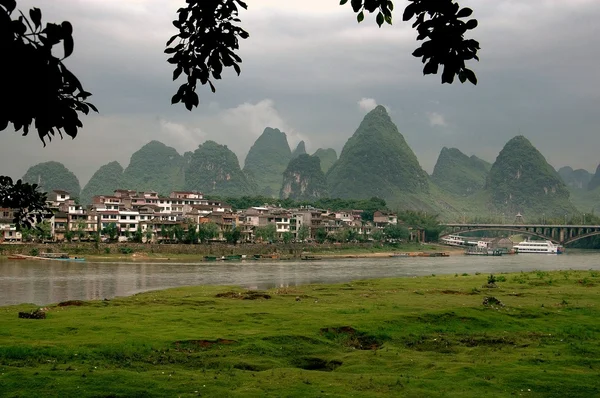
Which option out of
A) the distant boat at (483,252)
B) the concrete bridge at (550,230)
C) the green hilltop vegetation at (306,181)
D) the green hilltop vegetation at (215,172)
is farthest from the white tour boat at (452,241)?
the green hilltop vegetation at (215,172)

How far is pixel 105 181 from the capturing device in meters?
185

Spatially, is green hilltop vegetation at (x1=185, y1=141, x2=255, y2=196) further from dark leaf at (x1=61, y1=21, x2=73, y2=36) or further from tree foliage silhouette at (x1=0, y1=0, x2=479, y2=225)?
dark leaf at (x1=61, y1=21, x2=73, y2=36)

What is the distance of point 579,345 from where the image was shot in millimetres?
12734

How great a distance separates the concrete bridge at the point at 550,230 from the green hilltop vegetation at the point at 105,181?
104 metres

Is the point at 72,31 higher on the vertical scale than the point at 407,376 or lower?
higher

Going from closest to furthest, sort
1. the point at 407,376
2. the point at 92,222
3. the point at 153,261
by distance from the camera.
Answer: the point at 407,376
the point at 153,261
the point at 92,222

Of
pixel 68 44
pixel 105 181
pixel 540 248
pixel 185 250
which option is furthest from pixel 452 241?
pixel 68 44

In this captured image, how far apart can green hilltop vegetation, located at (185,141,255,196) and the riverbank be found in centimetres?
10078

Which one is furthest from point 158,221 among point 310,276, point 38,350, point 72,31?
point 72,31

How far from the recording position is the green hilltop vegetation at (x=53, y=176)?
14525 cm

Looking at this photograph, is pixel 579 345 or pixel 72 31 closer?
pixel 72 31

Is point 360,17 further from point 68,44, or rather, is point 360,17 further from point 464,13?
point 68,44

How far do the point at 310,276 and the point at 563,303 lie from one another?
24.6 m

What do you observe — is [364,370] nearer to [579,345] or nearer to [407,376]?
[407,376]
